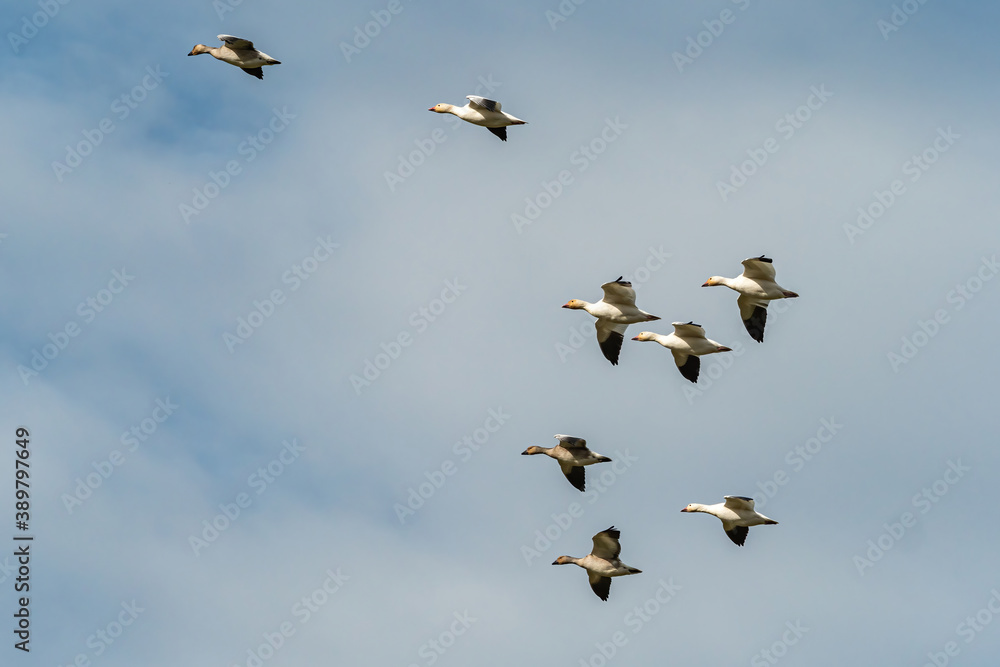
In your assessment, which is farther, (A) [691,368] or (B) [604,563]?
(A) [691,368]

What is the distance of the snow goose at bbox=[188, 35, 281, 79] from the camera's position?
7019cm

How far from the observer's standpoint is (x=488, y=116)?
71.2 metres

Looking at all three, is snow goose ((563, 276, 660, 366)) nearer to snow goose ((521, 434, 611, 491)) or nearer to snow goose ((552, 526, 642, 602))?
snow goose ((521, 434, 611, 491))

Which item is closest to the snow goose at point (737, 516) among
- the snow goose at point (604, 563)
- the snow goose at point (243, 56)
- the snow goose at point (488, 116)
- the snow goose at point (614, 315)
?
the snow goose at point (604, 563)

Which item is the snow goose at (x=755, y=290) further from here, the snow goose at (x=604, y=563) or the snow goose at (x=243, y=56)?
the snow goose at (x=243, y=56)

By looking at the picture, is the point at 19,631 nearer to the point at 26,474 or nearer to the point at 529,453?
the point at 26,474

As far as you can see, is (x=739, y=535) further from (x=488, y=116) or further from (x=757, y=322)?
(x=488, y=116)

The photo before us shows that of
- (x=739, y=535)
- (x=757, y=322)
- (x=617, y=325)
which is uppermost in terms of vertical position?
(x=757, y=322)

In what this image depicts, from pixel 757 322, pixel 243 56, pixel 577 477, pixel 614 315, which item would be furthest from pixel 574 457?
pixel 243 56

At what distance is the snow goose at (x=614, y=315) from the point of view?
71.0 meters

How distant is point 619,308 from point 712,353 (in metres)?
3.88

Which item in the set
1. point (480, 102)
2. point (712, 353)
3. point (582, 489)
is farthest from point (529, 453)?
point (480, 102)

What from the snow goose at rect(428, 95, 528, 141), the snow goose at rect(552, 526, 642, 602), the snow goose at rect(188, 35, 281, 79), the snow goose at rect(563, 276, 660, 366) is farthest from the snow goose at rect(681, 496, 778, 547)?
the snow goose at rect(188, 35, 281, 79)

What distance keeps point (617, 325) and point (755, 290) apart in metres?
5.24
